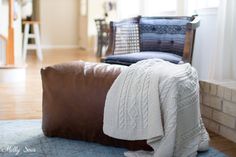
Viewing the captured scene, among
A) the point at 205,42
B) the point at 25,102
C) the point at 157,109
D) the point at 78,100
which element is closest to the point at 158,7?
the point at 205,42

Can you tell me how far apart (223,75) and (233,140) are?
20.3 inches

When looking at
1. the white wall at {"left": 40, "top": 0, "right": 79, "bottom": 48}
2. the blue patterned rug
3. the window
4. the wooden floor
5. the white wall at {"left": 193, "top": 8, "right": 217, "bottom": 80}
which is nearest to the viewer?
the blue patterned rug

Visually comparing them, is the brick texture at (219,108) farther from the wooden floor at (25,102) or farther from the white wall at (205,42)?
the white wall at (205,42)

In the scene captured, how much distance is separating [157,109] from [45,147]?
693mm

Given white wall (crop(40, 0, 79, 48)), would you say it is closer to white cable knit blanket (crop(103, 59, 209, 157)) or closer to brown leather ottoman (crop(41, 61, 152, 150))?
brown leather ottoman (crop(41, 61, 152, 150))

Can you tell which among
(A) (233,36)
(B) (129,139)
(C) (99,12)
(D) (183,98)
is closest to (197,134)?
(D) (183,98)

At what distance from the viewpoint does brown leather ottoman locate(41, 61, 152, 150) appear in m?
1.93

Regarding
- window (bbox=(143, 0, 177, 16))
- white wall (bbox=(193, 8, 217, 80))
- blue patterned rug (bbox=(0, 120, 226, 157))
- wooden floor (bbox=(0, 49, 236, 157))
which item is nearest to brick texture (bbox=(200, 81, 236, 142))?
wooden floor (bbox=(0, 49, 236, 157))

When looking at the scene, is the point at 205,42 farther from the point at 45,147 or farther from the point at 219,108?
the point at 45,147

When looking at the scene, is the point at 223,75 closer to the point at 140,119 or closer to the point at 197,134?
the point at 197,134

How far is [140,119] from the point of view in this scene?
173 cm

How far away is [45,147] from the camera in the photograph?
1922 mm

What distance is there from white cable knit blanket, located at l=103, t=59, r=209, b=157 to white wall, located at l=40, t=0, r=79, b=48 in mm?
7507

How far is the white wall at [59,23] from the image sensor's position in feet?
29.4
